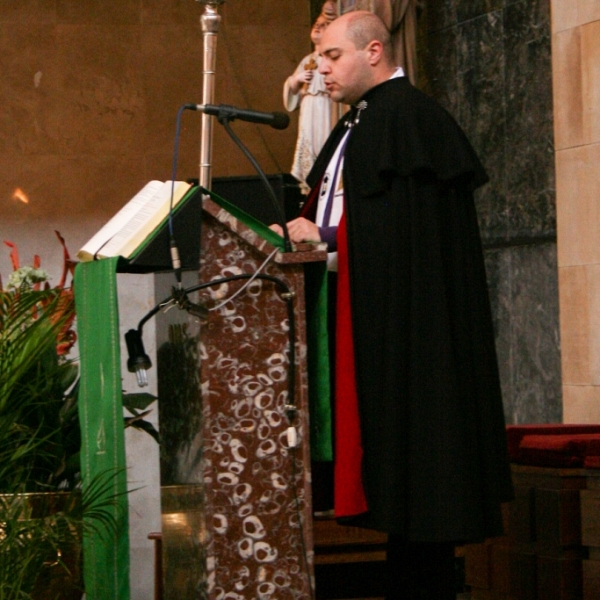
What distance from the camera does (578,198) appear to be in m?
4.83

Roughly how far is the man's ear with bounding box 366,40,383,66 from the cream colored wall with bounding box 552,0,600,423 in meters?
1.45

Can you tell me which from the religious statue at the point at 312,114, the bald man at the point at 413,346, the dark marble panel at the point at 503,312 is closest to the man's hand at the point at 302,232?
the bald man at the point at 413,346

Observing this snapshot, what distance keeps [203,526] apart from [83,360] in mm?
592

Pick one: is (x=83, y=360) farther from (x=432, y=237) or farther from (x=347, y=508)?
(x=432, y=237)

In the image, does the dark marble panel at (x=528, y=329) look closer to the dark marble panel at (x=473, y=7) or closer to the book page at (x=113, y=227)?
the dark marble panel at (x=473, y=7)

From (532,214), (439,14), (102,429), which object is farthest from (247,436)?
(439,14)

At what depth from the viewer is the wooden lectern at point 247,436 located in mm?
2857

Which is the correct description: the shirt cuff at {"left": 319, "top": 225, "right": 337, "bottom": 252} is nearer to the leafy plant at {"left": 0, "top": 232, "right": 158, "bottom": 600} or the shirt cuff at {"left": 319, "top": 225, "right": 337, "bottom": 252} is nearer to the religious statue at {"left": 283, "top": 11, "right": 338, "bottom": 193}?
the leafy plant at {"left": 0, "top": 232, "right": 158, "bottom": 600}

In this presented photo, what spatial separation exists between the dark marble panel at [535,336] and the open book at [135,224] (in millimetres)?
3022

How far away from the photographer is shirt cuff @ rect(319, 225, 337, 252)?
133 inches

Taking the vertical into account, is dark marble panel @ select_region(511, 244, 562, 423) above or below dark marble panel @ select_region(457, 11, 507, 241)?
below

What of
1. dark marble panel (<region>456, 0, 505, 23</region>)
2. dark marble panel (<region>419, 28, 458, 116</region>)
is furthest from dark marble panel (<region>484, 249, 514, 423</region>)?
dark marble panel (<region>456, 0, 505, 23</region>)

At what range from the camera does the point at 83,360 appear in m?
3.15

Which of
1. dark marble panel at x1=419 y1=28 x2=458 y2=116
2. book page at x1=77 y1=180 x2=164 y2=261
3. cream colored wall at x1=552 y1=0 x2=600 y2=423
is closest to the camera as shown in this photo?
book page at x1=77 y1=180 x2=164 y2=261
